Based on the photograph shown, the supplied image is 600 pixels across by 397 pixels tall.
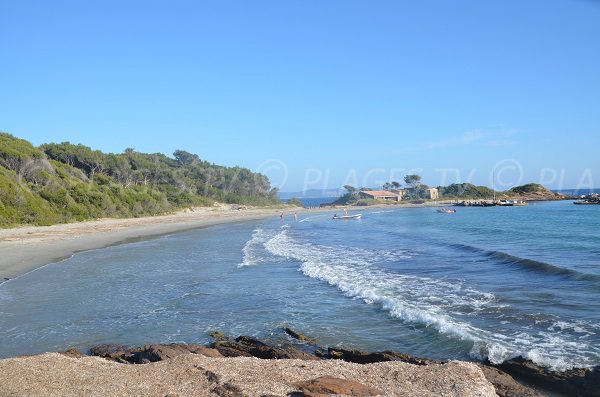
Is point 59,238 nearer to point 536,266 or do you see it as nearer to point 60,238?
point 60,238

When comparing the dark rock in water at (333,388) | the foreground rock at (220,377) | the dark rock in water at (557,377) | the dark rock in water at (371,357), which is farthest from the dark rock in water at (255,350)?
the dark rock in water at (557,377)

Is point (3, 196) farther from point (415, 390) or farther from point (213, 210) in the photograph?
point (213, 210)

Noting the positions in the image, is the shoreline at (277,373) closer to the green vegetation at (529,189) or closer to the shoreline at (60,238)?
the shoreline at (60,238)

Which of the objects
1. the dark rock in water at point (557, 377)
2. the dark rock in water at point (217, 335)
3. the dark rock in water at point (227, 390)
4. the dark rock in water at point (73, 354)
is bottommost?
the dark rock in water at point (217, 335)

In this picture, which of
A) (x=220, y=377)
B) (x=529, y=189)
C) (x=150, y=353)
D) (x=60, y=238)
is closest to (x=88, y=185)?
(x=60, y=238)

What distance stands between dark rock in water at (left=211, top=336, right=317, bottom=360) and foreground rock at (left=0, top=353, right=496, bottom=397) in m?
0.82

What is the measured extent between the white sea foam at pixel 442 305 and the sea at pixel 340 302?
4 cm

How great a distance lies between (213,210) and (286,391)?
261 feet

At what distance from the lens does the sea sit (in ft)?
33.6

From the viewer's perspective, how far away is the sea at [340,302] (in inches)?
403

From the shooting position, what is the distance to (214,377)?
704cm

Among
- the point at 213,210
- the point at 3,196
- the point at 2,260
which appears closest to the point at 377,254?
the point at 2,260

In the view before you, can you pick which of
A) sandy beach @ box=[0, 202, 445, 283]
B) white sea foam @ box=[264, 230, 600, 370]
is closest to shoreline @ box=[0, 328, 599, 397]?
white sea foam @ box=[264, 230, 600, 370]

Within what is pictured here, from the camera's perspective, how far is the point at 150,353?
869cm
